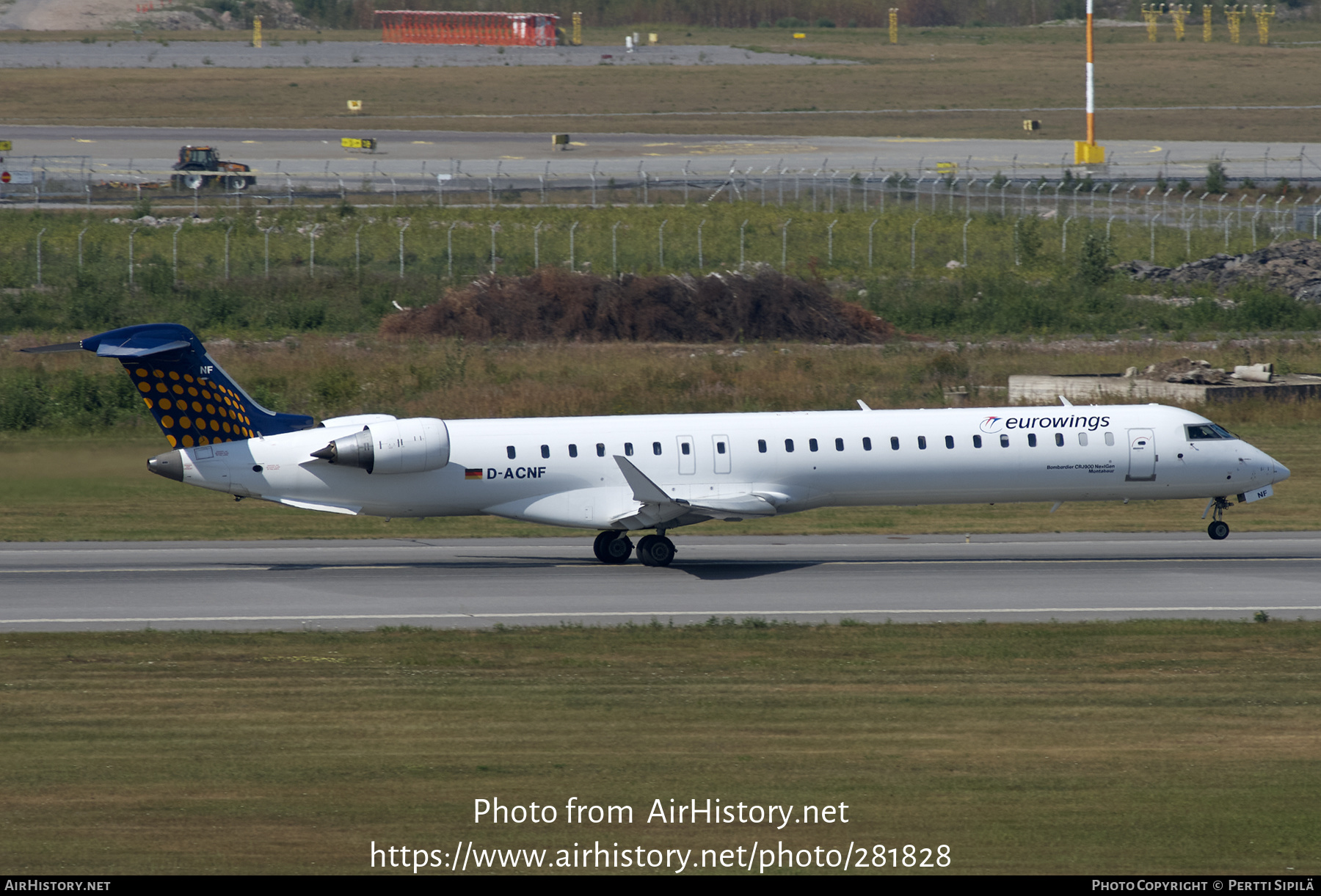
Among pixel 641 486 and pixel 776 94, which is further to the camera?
pixel 776 94

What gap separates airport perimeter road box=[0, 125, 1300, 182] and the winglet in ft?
175

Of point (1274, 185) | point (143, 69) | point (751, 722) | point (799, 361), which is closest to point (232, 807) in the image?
point (751, 722)

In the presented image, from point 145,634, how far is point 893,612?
40.7 feet

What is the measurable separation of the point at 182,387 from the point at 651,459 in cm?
909

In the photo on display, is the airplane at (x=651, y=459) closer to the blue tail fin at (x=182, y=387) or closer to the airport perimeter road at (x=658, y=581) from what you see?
the blue tail fin at (x=182, y=387)

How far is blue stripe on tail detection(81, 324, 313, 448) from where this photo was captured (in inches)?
1145

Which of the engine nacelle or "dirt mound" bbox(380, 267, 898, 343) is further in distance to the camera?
"dirt mound" bbox(380, 267, 898, 343)

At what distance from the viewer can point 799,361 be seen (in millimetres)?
53469

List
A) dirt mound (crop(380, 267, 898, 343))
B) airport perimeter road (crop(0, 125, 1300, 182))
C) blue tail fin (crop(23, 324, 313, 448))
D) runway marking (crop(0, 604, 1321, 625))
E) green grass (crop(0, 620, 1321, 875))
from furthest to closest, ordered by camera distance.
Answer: airport perimeter road (crop(0, 125, 1300, 182)), dirt mound (crop(380, 267, 898, 343)), blue tail fin (crop(23, 324, 313, 448)), runway marking (crop(0, 604, 1321, 625)), green grass (crop(0, 620, 1321, 875))

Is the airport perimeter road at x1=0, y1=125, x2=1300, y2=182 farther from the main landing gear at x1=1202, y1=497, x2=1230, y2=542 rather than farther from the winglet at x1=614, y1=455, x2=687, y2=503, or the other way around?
the winglet at x1=614, y1=455, x2=687, y2=503

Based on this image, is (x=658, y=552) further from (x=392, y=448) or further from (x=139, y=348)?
(x=139, y=348)

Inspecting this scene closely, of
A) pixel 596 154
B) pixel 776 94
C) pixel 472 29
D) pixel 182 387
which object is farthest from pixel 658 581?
pixel 472 29

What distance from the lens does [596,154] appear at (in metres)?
94.6

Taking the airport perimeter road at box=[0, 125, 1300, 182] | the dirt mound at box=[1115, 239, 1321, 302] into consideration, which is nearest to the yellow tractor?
the airport perimeter road at box=[0, 125, 1300, 182]
